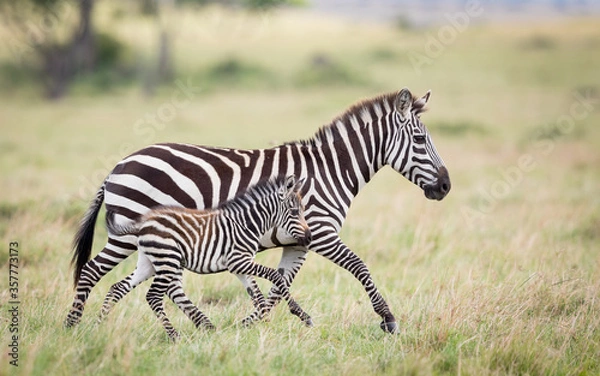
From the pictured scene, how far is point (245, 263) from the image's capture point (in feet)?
17.4

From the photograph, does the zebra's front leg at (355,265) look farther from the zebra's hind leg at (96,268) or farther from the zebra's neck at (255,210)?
the zebra's hind leg at (96,268)

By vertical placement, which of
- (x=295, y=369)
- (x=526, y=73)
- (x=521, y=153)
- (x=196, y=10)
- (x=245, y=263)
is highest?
(x=196, y=10)

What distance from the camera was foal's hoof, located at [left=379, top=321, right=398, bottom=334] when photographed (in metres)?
5.55

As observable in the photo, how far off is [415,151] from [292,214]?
1299 millimetres

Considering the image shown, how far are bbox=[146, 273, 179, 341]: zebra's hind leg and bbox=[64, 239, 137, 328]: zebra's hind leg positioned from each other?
1.44 ft

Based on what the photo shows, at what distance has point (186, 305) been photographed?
5.35 metres

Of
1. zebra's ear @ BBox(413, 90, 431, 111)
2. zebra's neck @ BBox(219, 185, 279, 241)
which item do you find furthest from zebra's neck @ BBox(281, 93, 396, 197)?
zebra's neck @ BBox(219, 185, 279, 241)

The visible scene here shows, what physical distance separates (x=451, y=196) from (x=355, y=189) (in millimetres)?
6726

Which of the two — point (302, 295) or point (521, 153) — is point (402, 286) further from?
point (521, 153)

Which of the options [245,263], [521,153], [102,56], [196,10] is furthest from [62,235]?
[102,56]

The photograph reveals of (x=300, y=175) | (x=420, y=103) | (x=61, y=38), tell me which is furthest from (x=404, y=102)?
(x=61, y=38)

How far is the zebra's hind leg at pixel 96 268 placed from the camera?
550 cm

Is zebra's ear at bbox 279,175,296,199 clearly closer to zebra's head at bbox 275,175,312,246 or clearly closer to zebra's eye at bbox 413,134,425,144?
zebra's head at bbox 275,175,312,246

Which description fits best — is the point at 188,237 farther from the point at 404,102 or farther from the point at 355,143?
the point at 404,102
